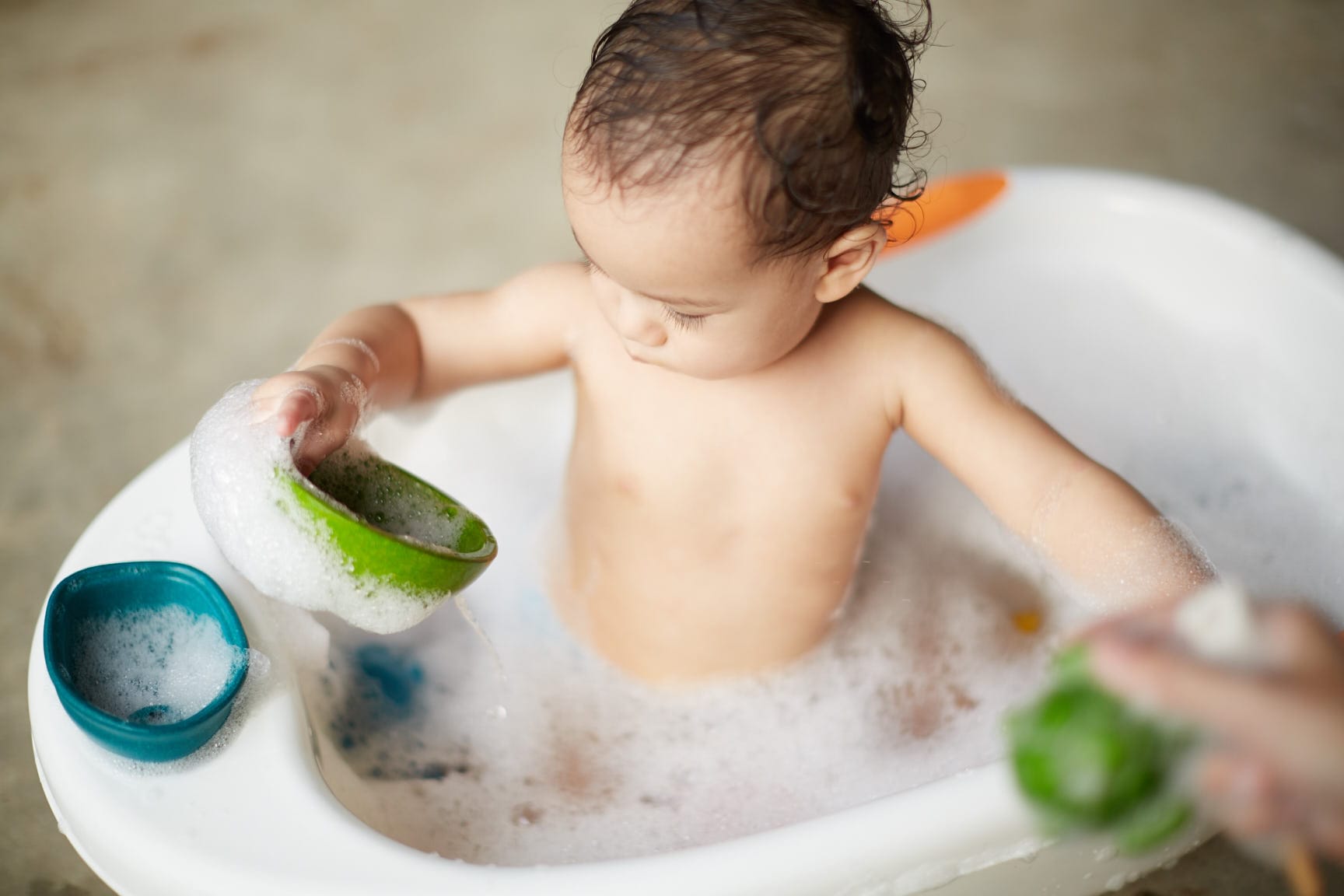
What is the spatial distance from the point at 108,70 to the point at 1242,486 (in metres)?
1.95

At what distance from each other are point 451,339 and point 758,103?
424 millimetres

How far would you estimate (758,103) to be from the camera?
28.8 inches

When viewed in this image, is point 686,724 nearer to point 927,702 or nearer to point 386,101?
point 927,702

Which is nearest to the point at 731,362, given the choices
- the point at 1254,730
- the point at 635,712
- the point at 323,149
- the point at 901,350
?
the point at 901,350

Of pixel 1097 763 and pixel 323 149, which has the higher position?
pixel 1097 763

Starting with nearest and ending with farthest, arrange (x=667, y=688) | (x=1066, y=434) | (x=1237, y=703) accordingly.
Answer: (x=1237, y=703)
(x=667, y=688)
(x=1066, y=434)

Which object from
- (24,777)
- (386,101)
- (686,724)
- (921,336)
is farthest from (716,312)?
(386,101)

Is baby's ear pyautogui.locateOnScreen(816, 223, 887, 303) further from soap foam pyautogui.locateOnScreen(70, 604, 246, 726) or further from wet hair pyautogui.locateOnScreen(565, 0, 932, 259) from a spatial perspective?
soap foam pyautogui.locateOnScreen(70, 604, 246, 726)

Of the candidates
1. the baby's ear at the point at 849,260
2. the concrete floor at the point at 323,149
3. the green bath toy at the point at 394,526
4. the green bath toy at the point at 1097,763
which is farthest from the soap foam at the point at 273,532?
the concrete floor at the point at 323,149

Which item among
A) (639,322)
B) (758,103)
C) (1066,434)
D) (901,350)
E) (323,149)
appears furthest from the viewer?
(323,149)

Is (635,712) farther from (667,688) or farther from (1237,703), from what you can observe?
(1237,703)

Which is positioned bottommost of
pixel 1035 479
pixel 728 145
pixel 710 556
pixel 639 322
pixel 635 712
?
pixel 635 712

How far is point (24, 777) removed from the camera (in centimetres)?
130

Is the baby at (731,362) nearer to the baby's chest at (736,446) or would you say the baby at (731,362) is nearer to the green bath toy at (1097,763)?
the baby's chest at (736,446)
